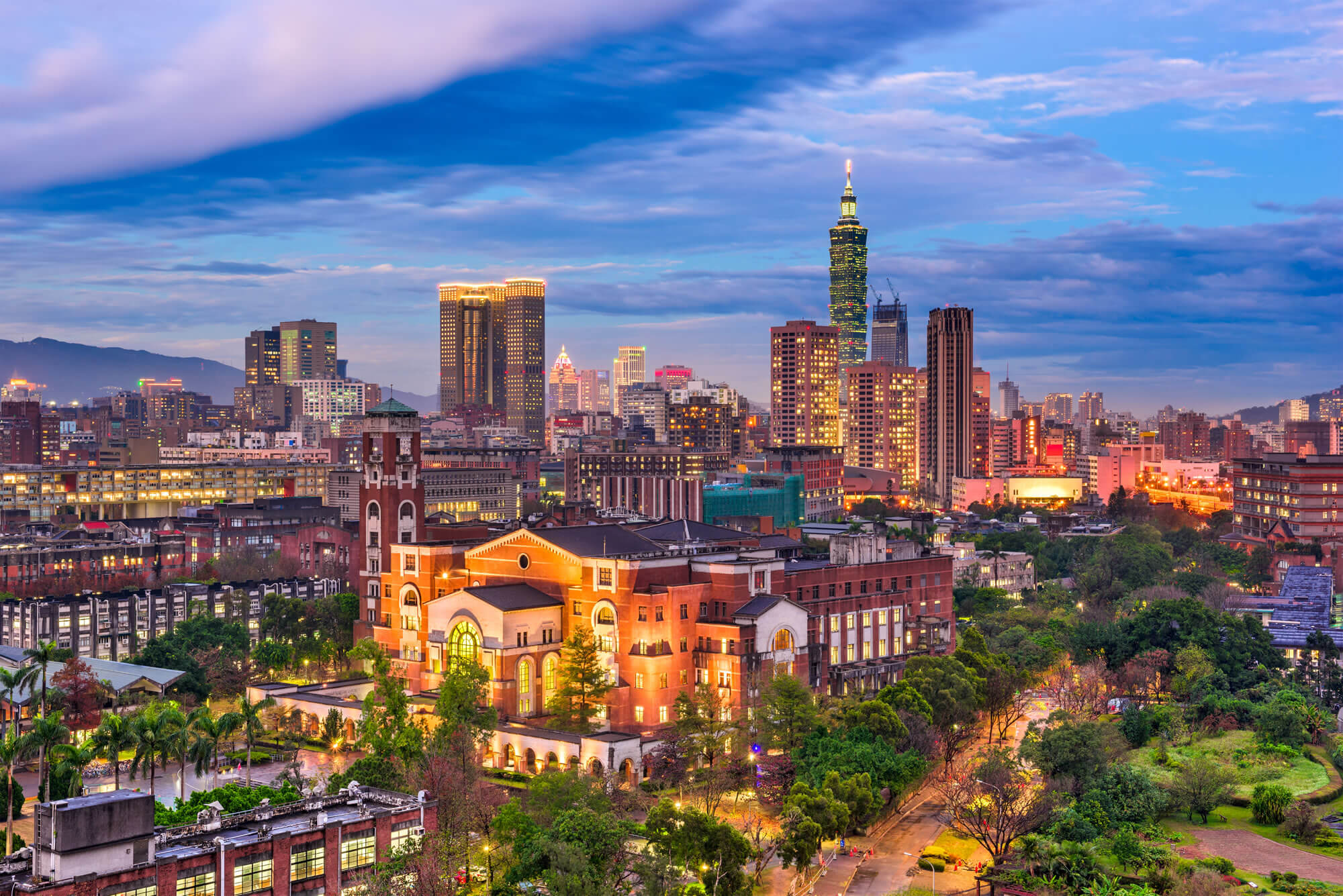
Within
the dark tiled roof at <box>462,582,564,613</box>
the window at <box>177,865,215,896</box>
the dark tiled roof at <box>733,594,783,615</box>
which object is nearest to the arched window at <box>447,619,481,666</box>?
the dark tiled roof at <box>462,582,564,613</box>

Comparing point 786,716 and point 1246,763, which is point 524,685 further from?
point 1246,763

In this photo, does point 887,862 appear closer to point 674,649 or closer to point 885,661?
point 674,649

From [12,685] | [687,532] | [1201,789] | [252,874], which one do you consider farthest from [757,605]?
[252,874]

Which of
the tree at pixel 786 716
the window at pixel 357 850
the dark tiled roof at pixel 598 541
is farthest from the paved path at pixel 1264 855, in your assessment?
the window at pixel 357 850

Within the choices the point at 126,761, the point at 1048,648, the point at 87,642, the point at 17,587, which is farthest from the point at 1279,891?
the point at 17,587

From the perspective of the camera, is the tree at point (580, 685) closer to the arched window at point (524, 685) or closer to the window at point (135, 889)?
the arched window at point (524, 685)

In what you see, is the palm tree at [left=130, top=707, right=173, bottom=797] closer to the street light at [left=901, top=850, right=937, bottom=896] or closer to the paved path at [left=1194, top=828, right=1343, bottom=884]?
the street light at [left=901, top=850, right=937, bottom=896]
